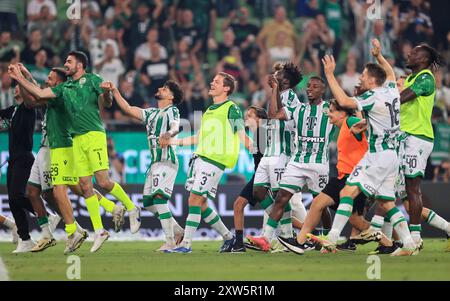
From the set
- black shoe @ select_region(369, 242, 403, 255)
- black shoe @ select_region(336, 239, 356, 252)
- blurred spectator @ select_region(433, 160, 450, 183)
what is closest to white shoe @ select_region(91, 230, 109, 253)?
black shoe @ select_region(336, 239, 356, 252)

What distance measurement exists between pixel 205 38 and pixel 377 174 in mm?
10699

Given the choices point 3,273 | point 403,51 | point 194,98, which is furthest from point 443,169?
point 3,273

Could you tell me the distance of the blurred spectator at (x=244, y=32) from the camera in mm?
20562

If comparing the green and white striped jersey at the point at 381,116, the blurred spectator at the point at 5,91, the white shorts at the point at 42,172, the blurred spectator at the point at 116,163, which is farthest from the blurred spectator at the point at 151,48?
the green and white striped jersey at the point at 381,116

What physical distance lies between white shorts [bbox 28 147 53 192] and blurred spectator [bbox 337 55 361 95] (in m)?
8.25

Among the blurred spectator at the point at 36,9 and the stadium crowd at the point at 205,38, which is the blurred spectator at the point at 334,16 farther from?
the blurred spectator at the point at 36,9

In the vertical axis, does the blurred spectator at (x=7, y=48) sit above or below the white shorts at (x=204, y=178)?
above

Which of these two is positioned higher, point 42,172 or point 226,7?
point 226,7

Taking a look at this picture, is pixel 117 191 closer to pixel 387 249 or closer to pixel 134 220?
pixel 134 220

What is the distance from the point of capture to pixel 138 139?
17047 millimetres

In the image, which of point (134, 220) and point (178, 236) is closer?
point (134, 220)

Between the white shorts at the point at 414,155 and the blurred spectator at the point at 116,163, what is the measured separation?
6660 mm

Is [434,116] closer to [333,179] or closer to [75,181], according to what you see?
[333,179]

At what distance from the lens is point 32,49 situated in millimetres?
19312
